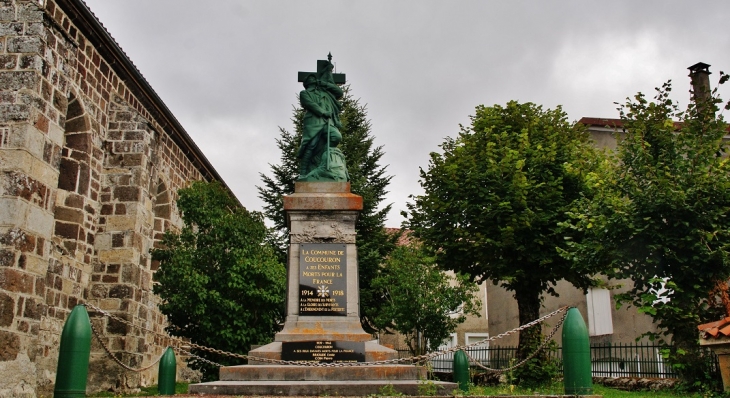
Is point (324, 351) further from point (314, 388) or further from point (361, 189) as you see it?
point (361, 189)

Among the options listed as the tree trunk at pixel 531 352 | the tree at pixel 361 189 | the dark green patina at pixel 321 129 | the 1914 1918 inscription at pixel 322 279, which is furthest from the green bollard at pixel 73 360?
the tree at pixel 361 189

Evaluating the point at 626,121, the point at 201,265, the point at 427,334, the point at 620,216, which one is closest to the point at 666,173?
the point at 620,216

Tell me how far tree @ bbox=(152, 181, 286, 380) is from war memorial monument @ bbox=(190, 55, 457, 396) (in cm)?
358

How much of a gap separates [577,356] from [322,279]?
448 cm

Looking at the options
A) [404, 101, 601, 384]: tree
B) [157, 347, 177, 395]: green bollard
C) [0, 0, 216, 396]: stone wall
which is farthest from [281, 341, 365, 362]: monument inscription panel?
[404, 101, 601, 384]: tree

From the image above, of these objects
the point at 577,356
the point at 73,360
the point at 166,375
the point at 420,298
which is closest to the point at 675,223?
the point at 577,356

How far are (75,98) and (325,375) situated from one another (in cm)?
789

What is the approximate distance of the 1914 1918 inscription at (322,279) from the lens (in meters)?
9.60

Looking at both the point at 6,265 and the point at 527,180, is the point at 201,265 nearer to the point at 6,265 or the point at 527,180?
the point at 6,265

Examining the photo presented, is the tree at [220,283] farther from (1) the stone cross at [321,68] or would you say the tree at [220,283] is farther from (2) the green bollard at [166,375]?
(1) the stone cross at [321,68]

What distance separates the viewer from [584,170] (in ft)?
50.6

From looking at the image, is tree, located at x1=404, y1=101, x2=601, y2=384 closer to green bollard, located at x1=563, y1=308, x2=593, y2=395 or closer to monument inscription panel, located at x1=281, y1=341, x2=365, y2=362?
monument inscription panel, located at x1=281, y1=341, x2=365, y2=362

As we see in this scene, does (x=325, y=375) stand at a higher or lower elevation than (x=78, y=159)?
lower

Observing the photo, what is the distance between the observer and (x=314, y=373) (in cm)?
865
